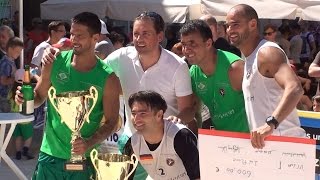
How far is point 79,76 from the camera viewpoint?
404cm

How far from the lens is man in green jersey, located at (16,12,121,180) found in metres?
3.96

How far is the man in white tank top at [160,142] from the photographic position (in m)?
3.66

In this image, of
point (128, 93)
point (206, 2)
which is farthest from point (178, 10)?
point (128, 93)

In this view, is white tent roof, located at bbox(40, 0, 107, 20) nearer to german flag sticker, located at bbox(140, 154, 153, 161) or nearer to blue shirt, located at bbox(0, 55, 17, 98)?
blue shirt, located at bbox(0, 55, 17, 98)

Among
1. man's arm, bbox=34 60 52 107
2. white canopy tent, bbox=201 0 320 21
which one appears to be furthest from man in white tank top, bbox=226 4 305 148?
white canopy tent, bbox=201 0 320 21

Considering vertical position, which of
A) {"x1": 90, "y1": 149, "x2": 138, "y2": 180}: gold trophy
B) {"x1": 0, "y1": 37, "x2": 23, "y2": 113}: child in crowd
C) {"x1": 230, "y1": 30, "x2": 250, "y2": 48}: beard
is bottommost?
{"x1": 0, "y1": 37, "x2": 23, "y2": 113}: child in crowd

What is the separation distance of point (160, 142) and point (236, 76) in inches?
29.4

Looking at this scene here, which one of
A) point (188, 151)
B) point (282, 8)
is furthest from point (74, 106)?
point (282, 8)

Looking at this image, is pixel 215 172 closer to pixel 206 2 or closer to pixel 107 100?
pixel 107 100

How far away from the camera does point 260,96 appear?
3.81 metres

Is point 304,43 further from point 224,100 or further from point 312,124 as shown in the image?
point 224,100

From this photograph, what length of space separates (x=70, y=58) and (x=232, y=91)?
40.2 inches

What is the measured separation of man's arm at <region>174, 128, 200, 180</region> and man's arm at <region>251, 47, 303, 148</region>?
1.40ft

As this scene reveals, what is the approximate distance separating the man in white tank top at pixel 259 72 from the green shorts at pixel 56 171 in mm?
1017
